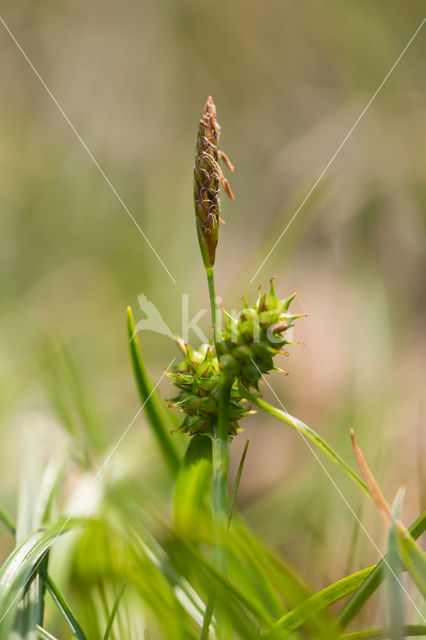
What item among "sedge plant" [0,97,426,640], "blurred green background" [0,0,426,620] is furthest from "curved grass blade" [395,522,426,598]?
"blurred green background" [0,0,426,620]

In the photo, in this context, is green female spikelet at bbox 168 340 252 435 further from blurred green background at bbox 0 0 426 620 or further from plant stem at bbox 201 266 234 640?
blurred green background at bbox 0 0 426 620

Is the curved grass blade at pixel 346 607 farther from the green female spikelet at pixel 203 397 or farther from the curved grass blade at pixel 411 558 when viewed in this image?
the green female spikelet at pixel 203 397

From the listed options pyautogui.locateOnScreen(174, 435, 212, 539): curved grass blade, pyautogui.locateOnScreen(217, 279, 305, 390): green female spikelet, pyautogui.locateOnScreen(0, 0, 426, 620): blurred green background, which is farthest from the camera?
pyautogui.locateOnScreen(0, 0, 426, 620): blurred green background

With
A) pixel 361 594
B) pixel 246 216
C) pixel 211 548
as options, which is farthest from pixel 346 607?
pixel 246 216

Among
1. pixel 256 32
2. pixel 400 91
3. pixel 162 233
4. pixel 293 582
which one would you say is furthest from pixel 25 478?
pixel 256 32

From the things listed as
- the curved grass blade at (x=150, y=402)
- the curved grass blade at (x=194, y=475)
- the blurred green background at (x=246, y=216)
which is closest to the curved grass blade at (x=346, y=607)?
the curved grass blade at (x=194, y=475)

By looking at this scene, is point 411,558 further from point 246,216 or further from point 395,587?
point 246,216
